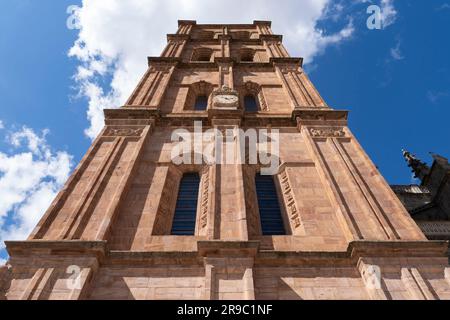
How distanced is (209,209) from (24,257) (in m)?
Answer: 4.95

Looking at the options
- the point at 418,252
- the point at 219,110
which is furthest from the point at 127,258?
the point at 219,110

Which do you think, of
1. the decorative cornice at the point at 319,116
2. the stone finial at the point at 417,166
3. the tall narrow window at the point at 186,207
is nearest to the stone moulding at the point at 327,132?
the decorative cornice at the point at 319,116

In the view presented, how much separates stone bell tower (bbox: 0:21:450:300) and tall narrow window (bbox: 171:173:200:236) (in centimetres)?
5

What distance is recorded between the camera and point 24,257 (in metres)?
8.84

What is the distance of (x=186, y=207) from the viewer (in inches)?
496

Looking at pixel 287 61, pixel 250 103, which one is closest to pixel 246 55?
pixel 287 61

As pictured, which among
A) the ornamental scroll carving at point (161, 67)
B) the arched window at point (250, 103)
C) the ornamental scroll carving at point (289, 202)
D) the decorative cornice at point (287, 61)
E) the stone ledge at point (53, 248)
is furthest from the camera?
the decorative cornice at point (287, 61)

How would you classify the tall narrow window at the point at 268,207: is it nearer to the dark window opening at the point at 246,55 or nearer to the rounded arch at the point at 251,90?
the rounded arch at the point at 251,90

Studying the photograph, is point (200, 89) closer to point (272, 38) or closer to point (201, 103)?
point (201, 103)

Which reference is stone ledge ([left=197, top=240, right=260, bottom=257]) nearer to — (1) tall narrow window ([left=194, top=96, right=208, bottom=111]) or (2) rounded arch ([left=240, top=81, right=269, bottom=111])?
(1) tall narrow window ([left=194, top=96, right=208, bottom=111])

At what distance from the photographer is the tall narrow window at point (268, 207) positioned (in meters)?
11.7

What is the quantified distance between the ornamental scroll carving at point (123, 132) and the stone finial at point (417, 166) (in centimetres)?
2399
